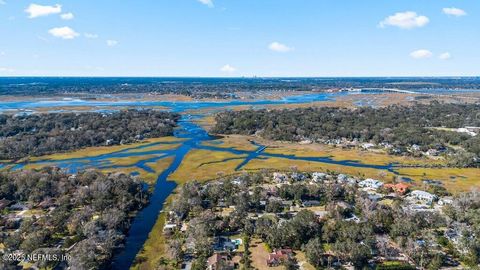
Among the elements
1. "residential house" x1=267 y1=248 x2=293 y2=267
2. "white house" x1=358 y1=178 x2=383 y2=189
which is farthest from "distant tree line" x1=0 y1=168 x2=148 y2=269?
"white house" x1=358 y1=178 x2=383 y2=189

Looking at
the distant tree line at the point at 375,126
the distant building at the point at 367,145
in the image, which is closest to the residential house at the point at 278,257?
the distant tree line at the point at 375,126

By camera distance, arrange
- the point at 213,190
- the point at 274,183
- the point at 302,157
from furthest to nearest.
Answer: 1. the point at 302,157
2. the point at 274,183
3. the point at 213,190

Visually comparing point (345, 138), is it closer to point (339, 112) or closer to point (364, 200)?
point (339, 112)

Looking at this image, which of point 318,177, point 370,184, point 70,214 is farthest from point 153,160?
point 370,184

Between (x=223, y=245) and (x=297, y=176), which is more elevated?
(x=297, y=176)

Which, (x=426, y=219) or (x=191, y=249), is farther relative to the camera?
(x=426, y=219)

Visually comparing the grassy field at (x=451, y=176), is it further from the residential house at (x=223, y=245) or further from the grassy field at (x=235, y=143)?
the residential house at (x=223, y=245)

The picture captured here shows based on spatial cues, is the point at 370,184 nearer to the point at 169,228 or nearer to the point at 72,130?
the point at 169,228

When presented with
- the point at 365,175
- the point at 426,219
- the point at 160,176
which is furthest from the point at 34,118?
the point at 426,219
